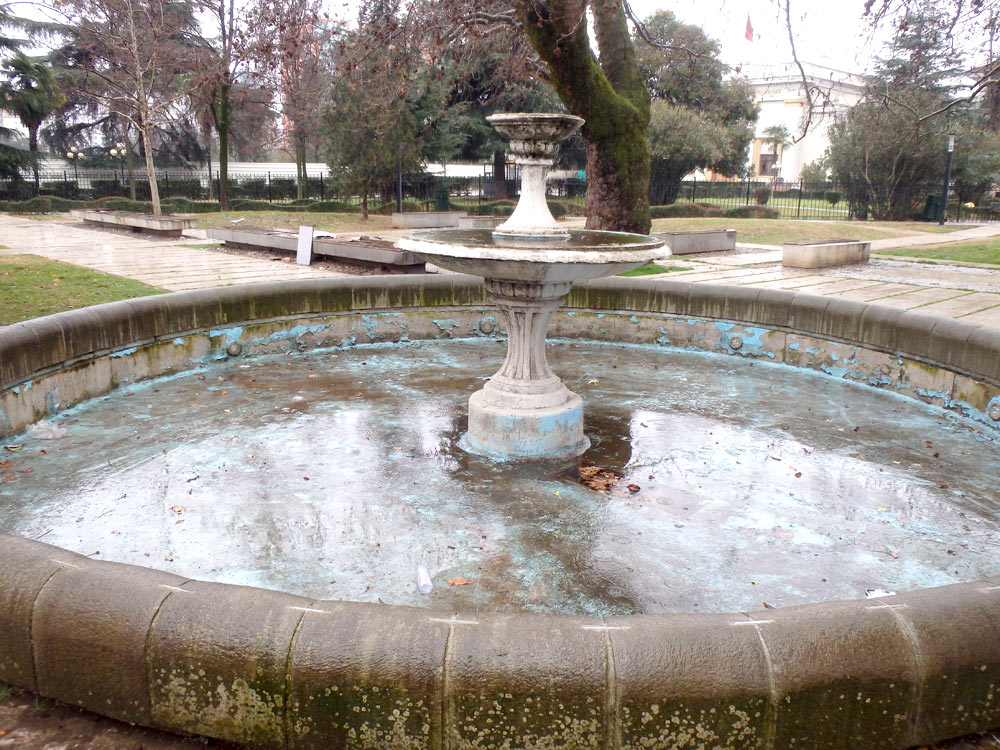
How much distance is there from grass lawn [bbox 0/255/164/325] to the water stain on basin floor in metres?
3.00

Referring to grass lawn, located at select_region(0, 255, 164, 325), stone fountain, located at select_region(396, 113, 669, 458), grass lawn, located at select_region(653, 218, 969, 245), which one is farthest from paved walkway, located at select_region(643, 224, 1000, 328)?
grass lawn, located at select_region(0, 255, 164, 325)

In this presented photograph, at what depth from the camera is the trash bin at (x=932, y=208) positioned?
3394 cm

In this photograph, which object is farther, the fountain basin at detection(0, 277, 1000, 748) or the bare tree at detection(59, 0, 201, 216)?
the bare tree at detection(59, 0, 201, 216)

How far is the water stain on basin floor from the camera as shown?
4.03 meters

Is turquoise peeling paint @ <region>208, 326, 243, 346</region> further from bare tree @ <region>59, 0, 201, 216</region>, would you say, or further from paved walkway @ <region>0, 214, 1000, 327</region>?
bare tree @ <region>59, 0, 201, 216</region>

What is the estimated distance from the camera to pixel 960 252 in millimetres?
19625

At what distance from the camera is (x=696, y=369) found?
27.5 feet

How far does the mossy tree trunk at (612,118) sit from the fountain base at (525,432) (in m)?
8.42

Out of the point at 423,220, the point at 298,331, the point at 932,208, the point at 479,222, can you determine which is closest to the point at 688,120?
the point at 932,208

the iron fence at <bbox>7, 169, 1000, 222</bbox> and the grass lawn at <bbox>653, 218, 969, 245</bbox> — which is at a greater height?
the iron fence at <bbox>7, 169, 1000, 222</bbox>

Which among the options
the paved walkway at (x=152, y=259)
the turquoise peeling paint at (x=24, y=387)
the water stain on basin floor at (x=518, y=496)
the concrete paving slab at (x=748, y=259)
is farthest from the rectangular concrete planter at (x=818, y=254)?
the turquoise peeling paint at (x=24, y=387)

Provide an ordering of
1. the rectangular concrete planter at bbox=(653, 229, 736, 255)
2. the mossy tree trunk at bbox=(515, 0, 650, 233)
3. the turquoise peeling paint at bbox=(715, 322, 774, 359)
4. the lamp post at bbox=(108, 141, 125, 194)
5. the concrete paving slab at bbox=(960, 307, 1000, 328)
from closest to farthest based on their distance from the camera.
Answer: the turquoise peeling paint at bbox=(715, 322, 774, 359) < the concrete paving slab at bbox=(960, 307, 1000, 328) < the mossy tree trunk at bbox=(515, 0, 650, 233) < the rectangular concrete planter at bbox=(653, 229, 736, 255) < the lamp post at bbox=(108, 141, 125, 194)

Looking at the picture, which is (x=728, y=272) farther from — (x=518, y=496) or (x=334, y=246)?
(x=518, y=496)

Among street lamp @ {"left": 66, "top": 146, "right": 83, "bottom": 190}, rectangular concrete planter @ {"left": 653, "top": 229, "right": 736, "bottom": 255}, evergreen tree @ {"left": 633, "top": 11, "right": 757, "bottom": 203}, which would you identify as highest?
evergreen tree @ {"left": 633, "top": 11, "right": 757, "bottom": 203}
